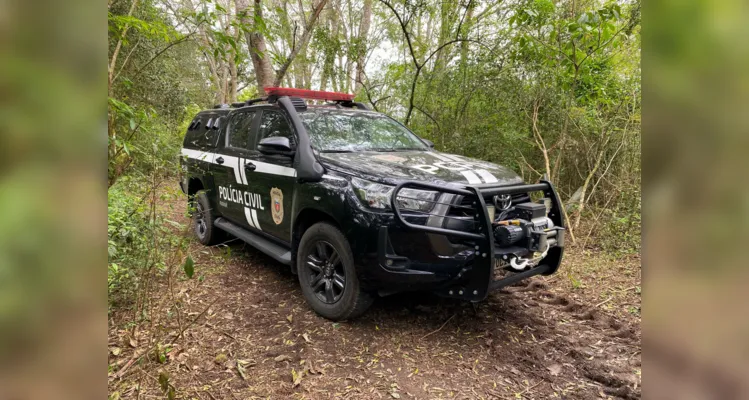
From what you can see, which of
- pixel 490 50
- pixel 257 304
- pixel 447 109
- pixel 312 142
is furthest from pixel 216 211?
pixel 490 50

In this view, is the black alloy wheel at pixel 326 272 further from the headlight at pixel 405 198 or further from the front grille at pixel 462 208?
the front grille at pixel 462 208

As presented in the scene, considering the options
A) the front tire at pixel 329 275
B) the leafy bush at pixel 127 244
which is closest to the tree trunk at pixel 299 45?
the leafy bush at pixel 127 244

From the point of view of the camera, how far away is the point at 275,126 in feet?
13.9

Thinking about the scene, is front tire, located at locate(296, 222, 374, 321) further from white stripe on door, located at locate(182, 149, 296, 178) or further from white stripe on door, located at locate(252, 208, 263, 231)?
white stripe on door, located at locate(252, 208, 263, 231)

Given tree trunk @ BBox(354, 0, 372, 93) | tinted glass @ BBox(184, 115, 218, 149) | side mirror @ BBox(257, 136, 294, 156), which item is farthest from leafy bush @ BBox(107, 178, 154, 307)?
tree trunk @ BBox(354, 0, 372, 93)

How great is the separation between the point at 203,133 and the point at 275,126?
208cm

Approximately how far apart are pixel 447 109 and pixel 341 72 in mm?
3371

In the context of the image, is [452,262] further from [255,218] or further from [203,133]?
[203,133]

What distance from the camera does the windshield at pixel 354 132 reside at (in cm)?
391

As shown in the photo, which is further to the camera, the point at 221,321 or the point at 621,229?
the point at 621,229

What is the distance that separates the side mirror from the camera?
142 inches

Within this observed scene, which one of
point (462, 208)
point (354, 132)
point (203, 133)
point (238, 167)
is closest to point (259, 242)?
point (238, 167)
